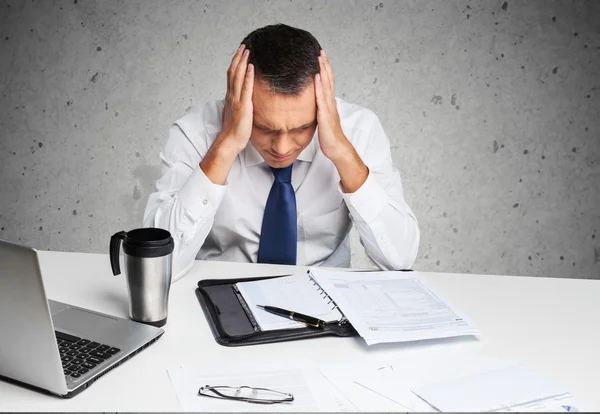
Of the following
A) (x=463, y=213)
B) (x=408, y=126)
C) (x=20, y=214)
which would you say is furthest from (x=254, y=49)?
(x=20, y=214)

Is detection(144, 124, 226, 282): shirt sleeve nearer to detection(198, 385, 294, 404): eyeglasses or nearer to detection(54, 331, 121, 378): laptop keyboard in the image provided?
detection(54, 331, 121, 378): laptop keyboard

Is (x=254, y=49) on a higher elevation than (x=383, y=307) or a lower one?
higher

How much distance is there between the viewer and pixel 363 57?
8.41 feet

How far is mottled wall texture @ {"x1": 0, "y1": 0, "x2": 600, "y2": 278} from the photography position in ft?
8.31

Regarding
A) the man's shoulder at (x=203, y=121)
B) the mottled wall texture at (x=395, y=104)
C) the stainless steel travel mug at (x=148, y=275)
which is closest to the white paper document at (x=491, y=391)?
the stainless steel travel mug at (x=148, y=275)

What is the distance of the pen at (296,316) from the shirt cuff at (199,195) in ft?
1.20

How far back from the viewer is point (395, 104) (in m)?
2.60

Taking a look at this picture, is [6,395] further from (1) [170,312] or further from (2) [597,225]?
(2) [597,225]

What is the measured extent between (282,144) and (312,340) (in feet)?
1.83

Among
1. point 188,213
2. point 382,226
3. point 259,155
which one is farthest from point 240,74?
point 382,226

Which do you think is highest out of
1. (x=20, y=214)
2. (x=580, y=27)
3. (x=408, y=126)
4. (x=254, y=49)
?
(x=580, y=27)

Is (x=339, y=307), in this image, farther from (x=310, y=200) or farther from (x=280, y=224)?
(x=310, y=200)

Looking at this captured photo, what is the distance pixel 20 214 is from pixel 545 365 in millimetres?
2387

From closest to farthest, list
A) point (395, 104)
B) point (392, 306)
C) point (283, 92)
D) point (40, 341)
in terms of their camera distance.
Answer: point (40, 341) → point (392, 306) → point (283, 92) → point (395, 104)
